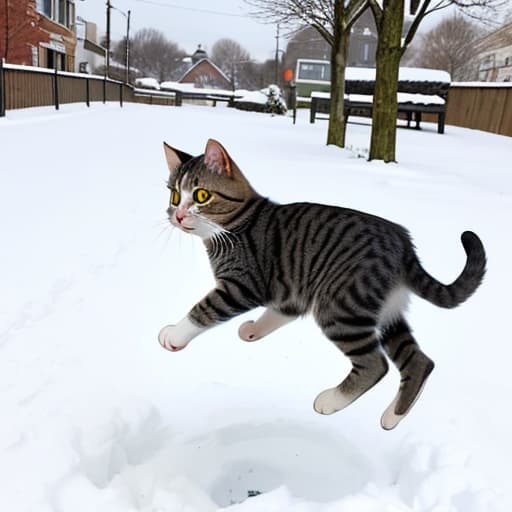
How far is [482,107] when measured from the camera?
592 inches

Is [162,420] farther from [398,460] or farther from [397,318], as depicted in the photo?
[397,318]

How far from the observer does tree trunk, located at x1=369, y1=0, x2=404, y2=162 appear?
5.01 meters

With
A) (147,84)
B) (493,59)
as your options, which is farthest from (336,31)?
(493,59)

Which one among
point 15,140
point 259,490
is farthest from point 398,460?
point 15,140

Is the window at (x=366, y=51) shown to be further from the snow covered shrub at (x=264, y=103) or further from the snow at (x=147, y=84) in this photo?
the snow at (x=147, y=84)

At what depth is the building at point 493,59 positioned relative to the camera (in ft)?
76.9

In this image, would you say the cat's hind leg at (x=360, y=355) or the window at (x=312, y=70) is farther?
the window at (x=312, y=70)

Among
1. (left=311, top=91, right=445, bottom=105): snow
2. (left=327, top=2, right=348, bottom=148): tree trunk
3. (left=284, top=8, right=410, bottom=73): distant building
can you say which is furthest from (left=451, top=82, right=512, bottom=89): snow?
(left=284, top=8, right=410, bottom=73): distant building

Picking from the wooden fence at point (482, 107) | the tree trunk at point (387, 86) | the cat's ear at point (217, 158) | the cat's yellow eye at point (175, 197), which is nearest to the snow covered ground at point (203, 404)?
the cat's yellow eye at point (175, 197)

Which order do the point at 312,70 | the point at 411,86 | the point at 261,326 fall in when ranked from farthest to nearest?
the point at 312,70
the point at 411,86
the point at 261,326

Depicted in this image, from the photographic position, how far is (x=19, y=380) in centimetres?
151

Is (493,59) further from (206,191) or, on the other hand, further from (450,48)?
(206,191)

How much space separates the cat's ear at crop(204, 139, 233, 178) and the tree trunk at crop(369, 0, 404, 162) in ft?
13.9

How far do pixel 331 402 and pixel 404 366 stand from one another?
18 cm
